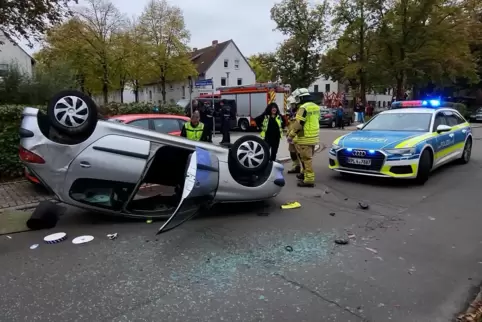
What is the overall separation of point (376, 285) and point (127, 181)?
3.08 m

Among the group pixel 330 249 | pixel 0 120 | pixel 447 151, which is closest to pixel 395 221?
pixel 330 249

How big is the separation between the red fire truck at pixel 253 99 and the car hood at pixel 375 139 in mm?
14759

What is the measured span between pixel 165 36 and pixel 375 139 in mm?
33096

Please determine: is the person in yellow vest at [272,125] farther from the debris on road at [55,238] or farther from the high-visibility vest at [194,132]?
the debris on road at [55,238]

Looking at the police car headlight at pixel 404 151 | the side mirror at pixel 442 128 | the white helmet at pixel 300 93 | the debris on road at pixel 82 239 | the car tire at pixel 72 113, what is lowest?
the debris on road at pixel 82 239

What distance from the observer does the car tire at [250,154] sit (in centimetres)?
539

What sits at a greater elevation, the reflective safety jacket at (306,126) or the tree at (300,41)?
the tree at (300,41)

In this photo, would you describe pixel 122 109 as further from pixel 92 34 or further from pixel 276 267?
pixel 92 34

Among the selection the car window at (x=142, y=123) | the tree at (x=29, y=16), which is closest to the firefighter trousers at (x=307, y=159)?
the car window at (x=142, y=123)

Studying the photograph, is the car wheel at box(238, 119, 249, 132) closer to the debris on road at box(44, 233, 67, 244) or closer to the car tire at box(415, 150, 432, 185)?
the car tire at box(415, 150, 432, 185)

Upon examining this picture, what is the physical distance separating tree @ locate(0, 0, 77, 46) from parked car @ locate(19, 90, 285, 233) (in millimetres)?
7700

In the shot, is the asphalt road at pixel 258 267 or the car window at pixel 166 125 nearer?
the asphalt road at pixel 258 267

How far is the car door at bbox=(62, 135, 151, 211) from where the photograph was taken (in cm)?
467

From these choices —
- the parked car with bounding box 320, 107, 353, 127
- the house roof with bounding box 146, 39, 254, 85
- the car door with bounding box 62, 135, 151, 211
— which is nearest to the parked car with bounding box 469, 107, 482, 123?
the parked car with bounding box 320, 107, 353, 127
